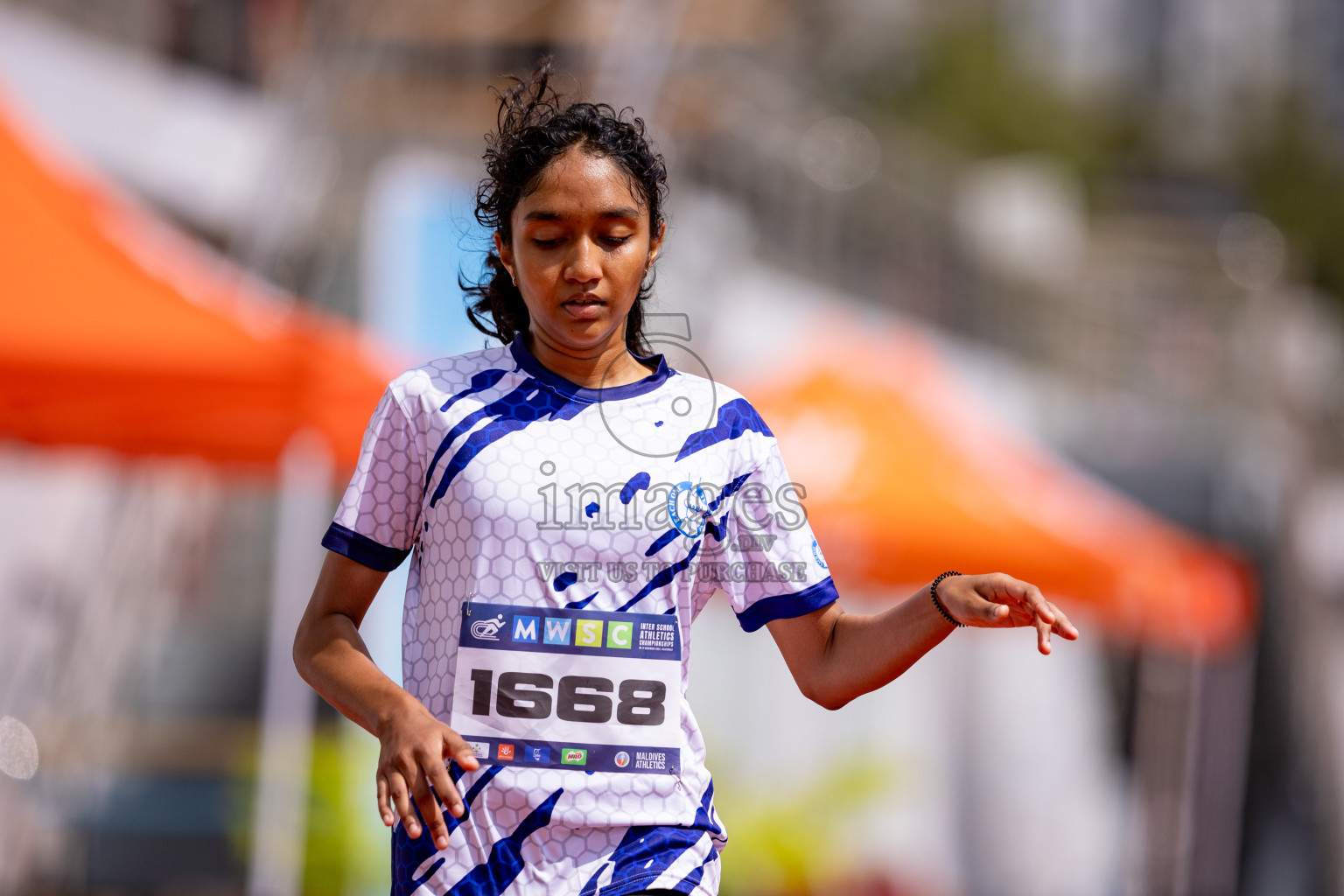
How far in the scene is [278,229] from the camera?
7246 millimetres

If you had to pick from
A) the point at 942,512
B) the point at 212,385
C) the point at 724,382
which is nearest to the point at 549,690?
the point at 212,385

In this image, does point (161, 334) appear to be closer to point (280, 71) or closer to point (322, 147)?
point (322, 147)

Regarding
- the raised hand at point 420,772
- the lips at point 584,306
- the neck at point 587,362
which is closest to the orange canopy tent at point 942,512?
the neck at point 587,362

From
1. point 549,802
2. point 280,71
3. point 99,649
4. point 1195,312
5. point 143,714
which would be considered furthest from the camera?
point 1195,312

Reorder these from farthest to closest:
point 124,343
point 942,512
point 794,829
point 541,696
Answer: point 794,829, point 942,512, point 124,343, point 541,696

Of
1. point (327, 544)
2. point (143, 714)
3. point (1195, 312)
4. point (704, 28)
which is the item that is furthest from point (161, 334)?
point (1195, 312)

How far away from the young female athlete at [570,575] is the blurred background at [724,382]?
0.39 m

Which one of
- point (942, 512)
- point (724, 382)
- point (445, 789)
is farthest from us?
point (724, 382)

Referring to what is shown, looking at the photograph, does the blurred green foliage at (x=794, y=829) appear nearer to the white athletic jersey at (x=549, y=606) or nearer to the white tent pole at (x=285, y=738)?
the white tent pole at (x=285, y=738)

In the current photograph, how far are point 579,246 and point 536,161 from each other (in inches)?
5.1

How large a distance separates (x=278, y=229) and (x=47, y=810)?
9.28 ft

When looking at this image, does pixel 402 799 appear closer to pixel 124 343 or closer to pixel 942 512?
pixel 124 343

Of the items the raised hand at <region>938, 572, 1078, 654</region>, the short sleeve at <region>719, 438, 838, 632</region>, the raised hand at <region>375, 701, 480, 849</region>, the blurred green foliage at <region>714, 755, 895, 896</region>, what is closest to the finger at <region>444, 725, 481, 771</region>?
the raised hand at <region>375, 701, 480, 849</region>

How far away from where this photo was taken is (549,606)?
6.13ft
